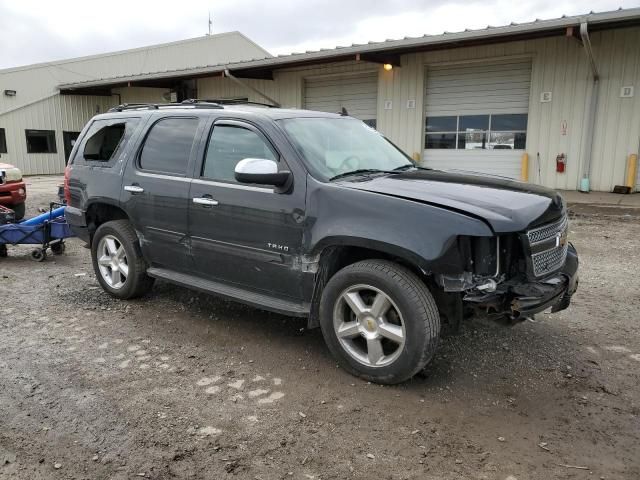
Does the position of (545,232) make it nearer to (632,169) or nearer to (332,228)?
(332,228)

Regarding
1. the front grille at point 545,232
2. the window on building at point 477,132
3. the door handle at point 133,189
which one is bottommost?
the front grille at point 545,232

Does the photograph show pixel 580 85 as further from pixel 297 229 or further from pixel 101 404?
pixel 101 404

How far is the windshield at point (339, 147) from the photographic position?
4.00 metres

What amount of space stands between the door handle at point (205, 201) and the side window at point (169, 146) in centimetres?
35

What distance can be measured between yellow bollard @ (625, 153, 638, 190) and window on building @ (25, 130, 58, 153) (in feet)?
74.7

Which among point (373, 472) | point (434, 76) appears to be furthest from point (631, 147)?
point (373, 472)

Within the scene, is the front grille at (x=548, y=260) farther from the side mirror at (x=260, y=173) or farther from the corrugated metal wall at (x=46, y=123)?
the corrugated metal wall at (x=46, y=123)

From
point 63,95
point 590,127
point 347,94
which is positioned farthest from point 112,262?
point 63,95

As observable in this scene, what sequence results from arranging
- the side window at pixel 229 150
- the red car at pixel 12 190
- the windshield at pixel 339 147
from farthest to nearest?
the red car at pixel 12 190 < the side window at pixel 229 150 < the windshield at pixel 339 147

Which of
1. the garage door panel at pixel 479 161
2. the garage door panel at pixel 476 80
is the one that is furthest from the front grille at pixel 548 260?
the garage door panel at pixel 476 80

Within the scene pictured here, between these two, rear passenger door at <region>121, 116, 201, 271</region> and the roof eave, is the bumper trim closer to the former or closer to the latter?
rear passenger door at <region>121, 116, 201, 271</region>

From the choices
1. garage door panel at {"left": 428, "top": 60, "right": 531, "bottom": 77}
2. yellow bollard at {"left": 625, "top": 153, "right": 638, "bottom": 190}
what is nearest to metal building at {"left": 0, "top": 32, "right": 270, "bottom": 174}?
garage door panel at {"left": 428, "top": 60, "right": 531, "bottom": 77}

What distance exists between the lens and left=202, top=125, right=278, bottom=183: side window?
13.8 feet

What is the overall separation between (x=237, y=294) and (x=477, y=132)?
12447 mm
